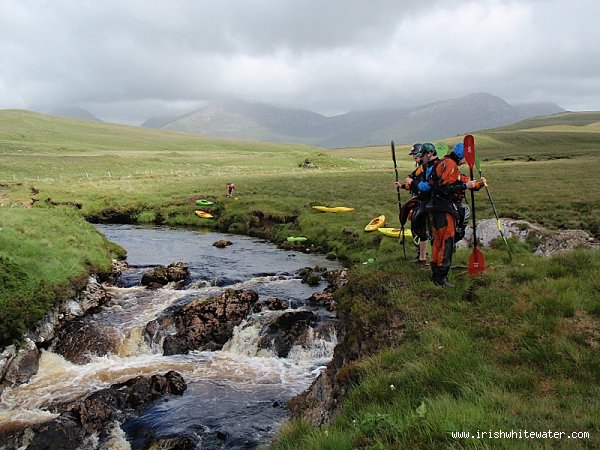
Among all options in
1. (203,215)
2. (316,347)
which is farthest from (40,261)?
(203,215)

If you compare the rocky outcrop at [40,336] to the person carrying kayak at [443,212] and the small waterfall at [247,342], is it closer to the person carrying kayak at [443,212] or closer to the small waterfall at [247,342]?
the small waterfall at [247,342]

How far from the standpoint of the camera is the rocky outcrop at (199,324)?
1819 cm

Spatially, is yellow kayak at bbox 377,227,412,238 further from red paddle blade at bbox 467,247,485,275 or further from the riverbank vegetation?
red paddle blade at bbox 467,247,485,275

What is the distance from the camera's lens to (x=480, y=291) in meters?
11.3

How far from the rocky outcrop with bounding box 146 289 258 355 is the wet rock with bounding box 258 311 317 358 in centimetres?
166

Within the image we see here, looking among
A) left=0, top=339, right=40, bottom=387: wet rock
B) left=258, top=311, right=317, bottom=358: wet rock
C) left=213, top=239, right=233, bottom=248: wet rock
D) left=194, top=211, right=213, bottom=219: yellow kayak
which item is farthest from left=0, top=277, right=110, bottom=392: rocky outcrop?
left=194, top=211, right=213, bottom=219: yellow kayak

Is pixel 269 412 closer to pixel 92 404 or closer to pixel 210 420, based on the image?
pixel 210 420

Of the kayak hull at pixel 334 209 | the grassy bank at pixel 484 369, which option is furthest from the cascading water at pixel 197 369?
the kayak hull at pixel 334 209

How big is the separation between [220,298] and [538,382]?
15009 millimetres

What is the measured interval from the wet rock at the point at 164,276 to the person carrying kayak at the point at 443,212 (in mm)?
16124

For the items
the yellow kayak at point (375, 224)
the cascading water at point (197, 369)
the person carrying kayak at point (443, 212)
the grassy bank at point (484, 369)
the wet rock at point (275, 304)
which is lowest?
the cascading water at point (197, 369)

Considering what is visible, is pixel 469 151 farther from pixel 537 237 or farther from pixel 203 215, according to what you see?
pixel 203 215

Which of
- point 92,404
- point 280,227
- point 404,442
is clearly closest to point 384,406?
point 404,442

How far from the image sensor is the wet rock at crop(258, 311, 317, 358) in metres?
17.8
